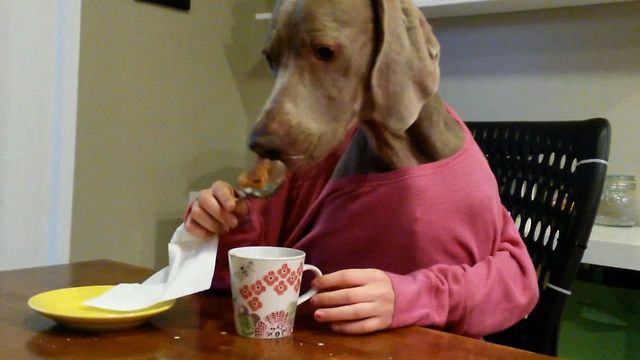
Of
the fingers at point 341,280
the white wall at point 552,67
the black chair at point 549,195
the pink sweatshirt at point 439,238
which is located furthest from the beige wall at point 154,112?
the fingers at point 341,280

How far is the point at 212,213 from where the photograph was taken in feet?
2.71

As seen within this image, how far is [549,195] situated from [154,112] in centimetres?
116

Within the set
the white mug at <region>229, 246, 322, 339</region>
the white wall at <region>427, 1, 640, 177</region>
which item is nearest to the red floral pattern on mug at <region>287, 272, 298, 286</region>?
the white mug at <region>229, 246, 322, 339</region>

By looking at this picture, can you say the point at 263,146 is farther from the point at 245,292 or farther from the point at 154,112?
the point at 154,112

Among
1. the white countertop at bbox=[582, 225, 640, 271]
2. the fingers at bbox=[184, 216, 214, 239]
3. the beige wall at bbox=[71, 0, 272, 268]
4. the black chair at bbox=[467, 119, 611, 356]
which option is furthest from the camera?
the beige wall at bbox=[71, 0, 272, 268]

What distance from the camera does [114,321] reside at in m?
0.64

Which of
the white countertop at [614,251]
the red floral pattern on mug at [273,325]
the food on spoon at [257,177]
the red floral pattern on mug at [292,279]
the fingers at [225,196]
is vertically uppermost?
the food on spoon at [257,177]

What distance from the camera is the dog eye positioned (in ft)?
2.48

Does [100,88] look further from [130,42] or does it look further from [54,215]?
[54,215]

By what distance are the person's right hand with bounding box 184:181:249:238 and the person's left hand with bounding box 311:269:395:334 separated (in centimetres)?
18

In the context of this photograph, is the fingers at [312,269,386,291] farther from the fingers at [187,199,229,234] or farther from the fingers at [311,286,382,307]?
the fingers at [187,199,229,234]

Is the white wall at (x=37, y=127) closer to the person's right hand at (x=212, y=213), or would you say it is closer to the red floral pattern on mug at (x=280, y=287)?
the person's right hand at (x=212, y=213)

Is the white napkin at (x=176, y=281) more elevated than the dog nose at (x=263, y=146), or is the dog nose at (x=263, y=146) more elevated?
the dog nose at (x=263, y=146)

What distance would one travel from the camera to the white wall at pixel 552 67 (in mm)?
1516
